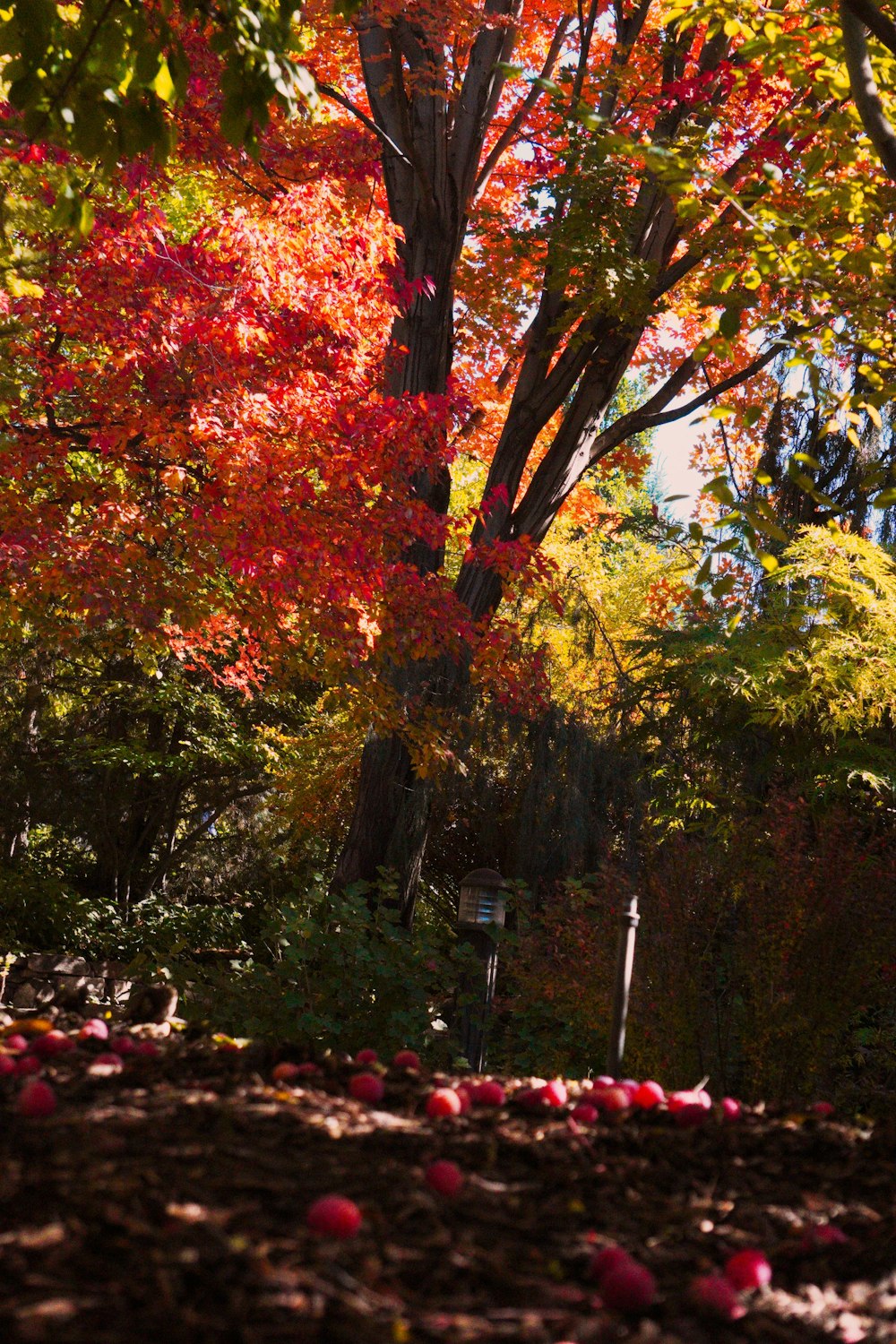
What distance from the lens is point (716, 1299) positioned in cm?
137

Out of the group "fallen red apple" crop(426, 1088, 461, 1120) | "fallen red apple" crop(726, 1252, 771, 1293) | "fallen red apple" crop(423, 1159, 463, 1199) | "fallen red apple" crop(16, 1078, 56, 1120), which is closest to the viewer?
"fallen red apple" crop(726, 1252, 771, 1293)

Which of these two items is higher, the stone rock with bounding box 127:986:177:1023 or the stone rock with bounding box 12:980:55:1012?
Result: the stone rock with bounding box 127:986:177:1023

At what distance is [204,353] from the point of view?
5.80 metres

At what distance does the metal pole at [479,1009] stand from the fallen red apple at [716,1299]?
16.0 feet

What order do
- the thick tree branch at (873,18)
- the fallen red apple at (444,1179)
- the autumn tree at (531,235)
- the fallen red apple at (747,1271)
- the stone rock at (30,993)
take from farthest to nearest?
the stone rock at (30,993), the autumn tree at (531,235), the thick tree branch at (873,18), the fallen red apple at (444,1179), the fallen red apple at (747,1271)

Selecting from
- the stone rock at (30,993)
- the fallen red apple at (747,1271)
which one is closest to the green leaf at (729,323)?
the fallen red apple at (747,1271)

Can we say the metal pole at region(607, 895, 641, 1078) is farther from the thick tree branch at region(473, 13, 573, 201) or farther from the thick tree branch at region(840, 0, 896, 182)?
the thick tree branch at region(473, 13, 573, 201)

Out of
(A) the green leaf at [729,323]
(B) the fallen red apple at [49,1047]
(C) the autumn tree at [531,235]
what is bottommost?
(B) the fallen red apple at [49,1047]

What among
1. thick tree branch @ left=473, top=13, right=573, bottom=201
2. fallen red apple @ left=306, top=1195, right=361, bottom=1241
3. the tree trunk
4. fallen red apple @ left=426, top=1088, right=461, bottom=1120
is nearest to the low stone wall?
the tree trunk

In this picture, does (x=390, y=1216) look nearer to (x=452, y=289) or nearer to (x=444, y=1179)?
(x=444, y=1179)

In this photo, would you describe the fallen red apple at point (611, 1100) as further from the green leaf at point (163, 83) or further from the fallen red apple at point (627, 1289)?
the green leaf at point (163, 83)

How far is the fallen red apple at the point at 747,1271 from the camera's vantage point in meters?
1.45

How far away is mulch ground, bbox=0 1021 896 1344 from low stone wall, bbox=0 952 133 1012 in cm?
824

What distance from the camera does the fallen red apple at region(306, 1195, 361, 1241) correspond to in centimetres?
138
